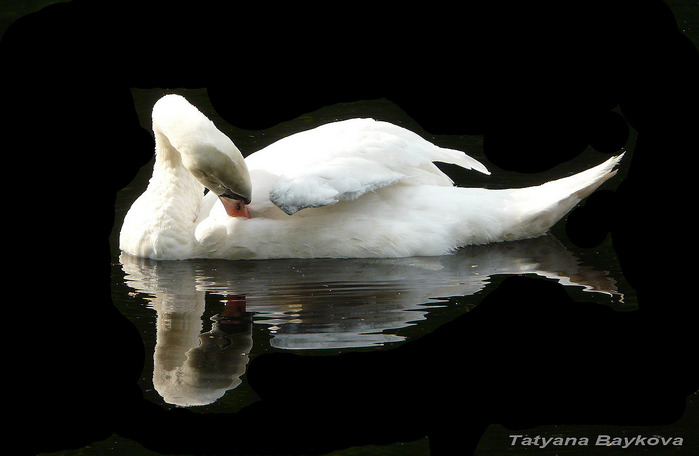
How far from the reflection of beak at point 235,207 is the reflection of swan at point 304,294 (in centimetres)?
39

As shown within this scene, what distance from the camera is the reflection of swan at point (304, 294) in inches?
298

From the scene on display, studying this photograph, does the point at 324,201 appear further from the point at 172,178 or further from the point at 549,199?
the point at 549,199

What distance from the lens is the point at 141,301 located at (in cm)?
867

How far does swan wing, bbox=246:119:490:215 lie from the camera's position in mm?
9078

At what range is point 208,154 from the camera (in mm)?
9062

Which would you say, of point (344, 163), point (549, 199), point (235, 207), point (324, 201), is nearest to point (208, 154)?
point (235, 207)

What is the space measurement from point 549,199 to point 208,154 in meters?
2.68

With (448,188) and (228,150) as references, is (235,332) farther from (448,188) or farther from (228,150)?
(448,188)

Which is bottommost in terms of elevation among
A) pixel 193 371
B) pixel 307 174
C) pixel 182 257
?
pixel 193 371

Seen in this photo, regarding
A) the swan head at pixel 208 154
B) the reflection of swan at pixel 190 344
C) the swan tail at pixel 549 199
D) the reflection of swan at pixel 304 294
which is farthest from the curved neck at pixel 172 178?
the swan tail at pixel 549 199

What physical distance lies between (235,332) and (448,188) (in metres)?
2.65

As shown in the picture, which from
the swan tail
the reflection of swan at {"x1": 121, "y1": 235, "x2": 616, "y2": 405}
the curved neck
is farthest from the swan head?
the swan tail

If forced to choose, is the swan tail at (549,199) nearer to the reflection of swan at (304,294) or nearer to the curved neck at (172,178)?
the reflection of swan at (304,294)

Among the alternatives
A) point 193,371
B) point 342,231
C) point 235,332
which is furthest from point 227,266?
point 193,371
